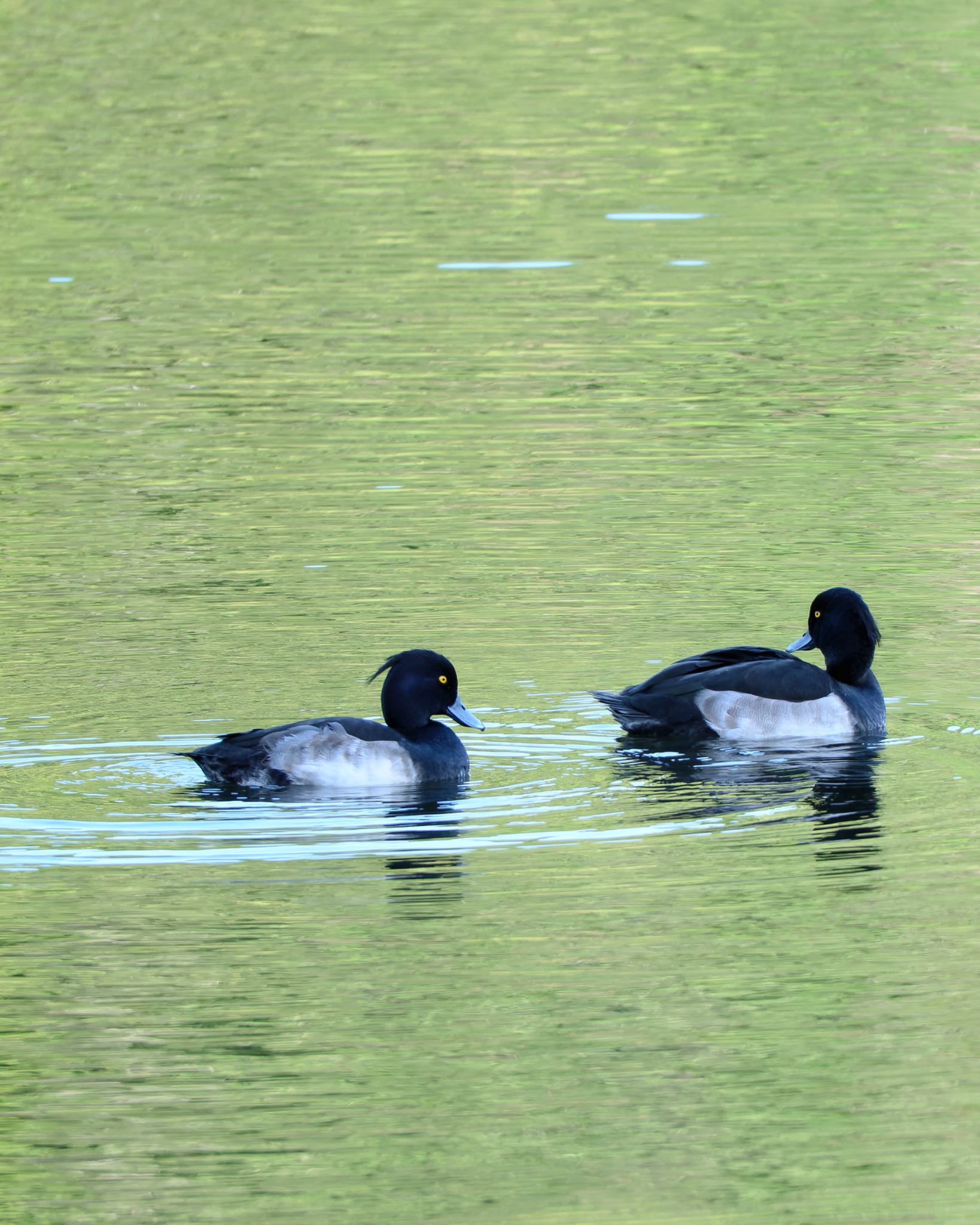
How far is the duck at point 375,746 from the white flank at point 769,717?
155 centimetres

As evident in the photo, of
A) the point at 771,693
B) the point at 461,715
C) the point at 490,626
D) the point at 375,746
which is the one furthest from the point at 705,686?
the point at 375,746

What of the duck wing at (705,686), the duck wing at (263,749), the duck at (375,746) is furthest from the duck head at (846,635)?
the duck wing at (263,749)

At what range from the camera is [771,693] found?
13914 mm

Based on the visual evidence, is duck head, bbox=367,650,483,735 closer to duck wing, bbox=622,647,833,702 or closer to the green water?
the green water

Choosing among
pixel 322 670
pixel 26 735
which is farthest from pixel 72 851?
pixel 322 670

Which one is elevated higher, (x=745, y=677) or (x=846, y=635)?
(x=846, y=635)

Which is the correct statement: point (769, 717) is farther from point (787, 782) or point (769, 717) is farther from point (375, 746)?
point (375, 746)

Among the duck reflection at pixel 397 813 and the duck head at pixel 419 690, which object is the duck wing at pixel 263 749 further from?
the duck head at pixel 419 690

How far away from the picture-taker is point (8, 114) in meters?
35.4

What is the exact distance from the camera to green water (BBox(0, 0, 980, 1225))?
8.34m

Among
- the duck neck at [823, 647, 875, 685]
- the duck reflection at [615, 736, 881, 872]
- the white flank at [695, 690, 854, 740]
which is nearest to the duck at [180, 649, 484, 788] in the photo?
the duck reflection at [615, 736, 881, 872]

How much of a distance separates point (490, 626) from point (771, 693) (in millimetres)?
2093

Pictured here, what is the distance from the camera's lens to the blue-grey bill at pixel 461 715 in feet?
42.3

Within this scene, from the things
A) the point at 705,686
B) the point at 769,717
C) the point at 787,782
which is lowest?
the point at 787,782
